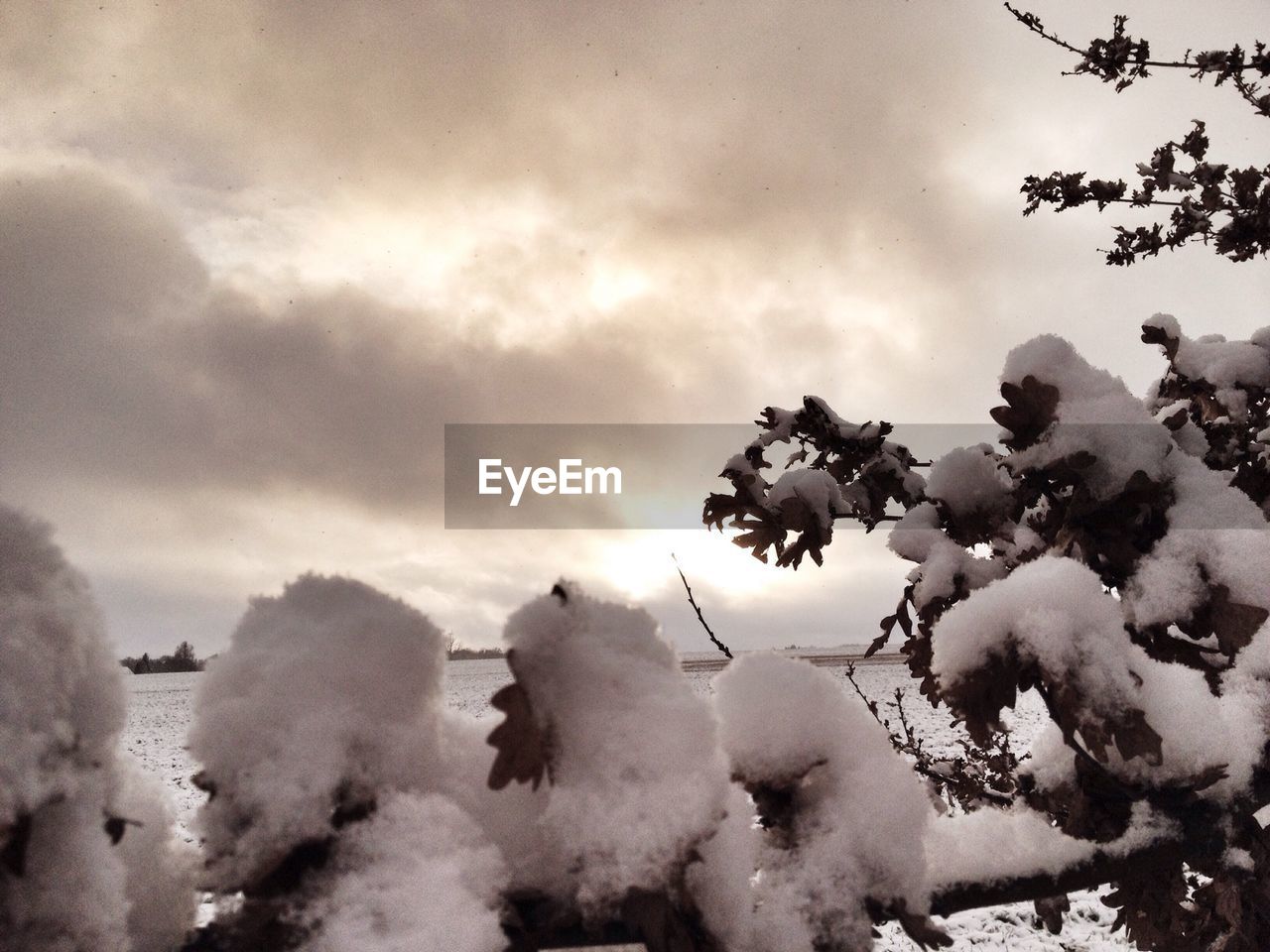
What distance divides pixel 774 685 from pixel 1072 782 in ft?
1.82

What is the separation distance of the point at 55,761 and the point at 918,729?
622 inches

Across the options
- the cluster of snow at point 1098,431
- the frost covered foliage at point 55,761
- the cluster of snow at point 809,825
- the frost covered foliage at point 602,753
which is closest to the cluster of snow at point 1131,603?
the cluster of snow at point 1098,431

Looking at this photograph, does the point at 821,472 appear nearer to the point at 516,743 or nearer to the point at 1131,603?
the point at 1131,603

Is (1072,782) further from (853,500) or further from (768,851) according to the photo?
(853,500)

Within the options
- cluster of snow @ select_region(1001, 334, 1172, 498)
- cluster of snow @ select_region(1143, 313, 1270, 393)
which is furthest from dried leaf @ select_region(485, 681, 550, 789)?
cluster of snow @ select_region(1143, 313, 1270, 393)

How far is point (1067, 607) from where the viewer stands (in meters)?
1.11

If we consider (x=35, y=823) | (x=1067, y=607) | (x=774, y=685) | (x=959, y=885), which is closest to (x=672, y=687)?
(x=774, y=685)

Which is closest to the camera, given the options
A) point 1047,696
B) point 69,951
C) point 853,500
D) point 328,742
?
point 69,951

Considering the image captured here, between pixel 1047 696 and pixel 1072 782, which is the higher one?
pixel 1047 696

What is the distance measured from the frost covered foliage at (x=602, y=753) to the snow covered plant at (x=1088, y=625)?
23 centimetres

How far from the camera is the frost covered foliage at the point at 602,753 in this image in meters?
0.73

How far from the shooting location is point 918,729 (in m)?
14.6

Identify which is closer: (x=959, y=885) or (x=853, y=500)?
(x=959, y=885)

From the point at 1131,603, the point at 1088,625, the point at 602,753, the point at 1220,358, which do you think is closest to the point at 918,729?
the point at 1220,358
